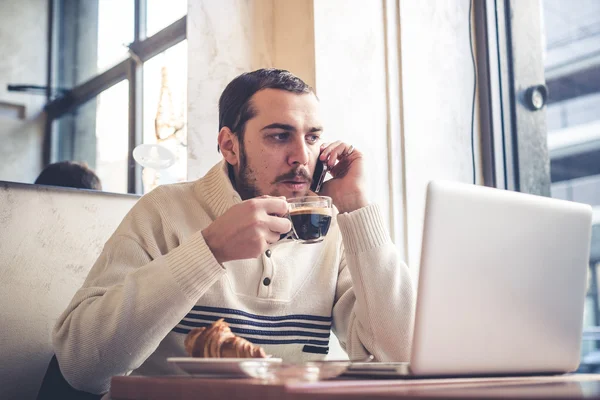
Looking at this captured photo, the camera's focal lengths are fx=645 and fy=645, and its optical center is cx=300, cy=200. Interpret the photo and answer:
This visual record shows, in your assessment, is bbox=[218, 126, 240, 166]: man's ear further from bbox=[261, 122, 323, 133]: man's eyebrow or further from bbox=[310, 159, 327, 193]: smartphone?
bbox=[310, 159, 327, 193]: smartphone

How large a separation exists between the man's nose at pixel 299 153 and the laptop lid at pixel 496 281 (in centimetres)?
87

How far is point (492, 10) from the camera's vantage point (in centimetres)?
295

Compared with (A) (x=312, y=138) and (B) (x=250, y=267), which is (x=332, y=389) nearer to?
(B) (x=250, y=267)

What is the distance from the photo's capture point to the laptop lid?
3.11ft

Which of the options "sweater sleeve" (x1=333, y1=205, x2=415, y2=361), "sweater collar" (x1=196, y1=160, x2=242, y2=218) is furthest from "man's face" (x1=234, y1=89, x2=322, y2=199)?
"sweater sleeve" (x1=333, y1=205, x2=415, y2=361)

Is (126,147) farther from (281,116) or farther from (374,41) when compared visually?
(374,41)

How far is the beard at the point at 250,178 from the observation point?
6.11 feet

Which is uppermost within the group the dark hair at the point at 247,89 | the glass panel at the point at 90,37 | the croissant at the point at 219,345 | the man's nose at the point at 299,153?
the glass panel at the point at 90,37

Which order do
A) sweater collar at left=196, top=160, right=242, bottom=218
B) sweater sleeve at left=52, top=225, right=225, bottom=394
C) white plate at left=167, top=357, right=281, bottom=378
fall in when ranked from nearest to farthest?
white plate at left=167, top=357, right=281, bottom=378
sweater sleeve at left=52, top=225, right=225, bottom=394
sweater collar at left=196, top=160, right=242, bottom=218

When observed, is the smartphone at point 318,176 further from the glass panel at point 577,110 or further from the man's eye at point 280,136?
the glass panel at point 577,110

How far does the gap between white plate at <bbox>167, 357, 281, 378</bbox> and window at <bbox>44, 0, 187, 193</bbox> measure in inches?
49.9

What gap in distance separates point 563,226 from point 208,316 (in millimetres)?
925

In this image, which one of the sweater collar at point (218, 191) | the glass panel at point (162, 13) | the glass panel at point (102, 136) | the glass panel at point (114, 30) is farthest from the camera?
the glass panel at point (162, 13)

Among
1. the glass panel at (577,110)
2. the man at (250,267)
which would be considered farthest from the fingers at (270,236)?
the glass panel at (577,110)
